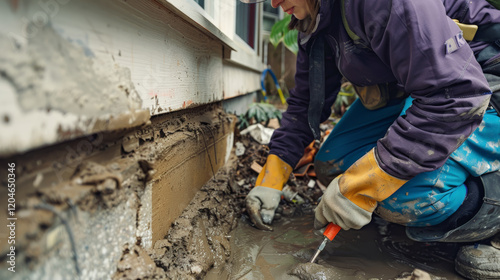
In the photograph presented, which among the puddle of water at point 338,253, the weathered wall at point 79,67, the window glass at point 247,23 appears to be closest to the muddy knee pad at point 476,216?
the puddle of water at point 338,253

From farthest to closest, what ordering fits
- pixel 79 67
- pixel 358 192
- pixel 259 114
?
pixel 259 114 → pixel 358 192 → pixel 79 67

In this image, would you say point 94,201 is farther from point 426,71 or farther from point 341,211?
point 426,71

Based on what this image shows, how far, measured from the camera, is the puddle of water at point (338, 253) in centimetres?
140

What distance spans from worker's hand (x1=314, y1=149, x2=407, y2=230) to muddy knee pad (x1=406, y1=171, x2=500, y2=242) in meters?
0.40

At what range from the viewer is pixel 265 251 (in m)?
1.57

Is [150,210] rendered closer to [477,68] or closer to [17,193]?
[17,193]

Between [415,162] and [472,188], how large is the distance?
0.48 metres

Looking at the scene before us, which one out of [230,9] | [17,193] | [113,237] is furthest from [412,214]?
[230,9]

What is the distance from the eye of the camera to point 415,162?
1.24 m

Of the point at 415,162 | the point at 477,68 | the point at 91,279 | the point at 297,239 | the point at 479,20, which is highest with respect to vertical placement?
the point at 479,20

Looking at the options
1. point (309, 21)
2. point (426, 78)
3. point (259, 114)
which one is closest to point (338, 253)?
point (426, 78)

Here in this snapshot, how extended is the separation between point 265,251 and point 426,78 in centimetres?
106

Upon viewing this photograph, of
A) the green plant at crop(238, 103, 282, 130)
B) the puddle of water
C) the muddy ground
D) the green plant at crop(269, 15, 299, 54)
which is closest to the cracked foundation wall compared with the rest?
the muddy ground

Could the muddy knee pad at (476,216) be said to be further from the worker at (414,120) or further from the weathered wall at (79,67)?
the weathered wall at (79,67)
